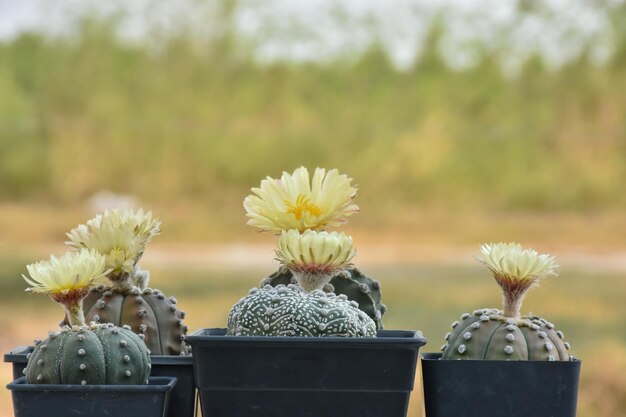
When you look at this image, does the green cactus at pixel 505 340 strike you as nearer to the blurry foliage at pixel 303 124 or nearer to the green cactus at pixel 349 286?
the green cactus at pixel 349 286

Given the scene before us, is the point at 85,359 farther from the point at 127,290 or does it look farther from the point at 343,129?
the point at 343,129

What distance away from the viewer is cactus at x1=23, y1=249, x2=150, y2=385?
75 cm

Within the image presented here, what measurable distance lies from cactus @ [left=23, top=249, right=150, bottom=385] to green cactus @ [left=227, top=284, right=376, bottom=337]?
90 mm

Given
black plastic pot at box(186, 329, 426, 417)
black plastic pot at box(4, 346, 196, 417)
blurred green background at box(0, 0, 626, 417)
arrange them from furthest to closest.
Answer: blurred green background at box(0, 0, 626, 417)
black plastic pot at box(4, 346, 196, 417)
black plastic pot at box(186, 329, 426, 417)

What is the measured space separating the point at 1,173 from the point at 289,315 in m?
8.24

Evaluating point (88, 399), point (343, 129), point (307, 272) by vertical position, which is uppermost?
point (343, 129)

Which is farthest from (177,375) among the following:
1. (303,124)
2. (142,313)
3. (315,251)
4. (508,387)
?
(303,124)

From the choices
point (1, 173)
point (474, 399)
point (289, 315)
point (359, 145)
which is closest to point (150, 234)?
point (289, 315)

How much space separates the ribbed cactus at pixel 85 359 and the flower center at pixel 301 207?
0.61 ft

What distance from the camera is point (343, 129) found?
27.1ft

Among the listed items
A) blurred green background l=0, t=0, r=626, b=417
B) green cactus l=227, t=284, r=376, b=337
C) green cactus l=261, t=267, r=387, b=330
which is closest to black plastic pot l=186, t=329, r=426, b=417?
green cactus l=227, t=284, r=376, b=337

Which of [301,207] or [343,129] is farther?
[343,129]

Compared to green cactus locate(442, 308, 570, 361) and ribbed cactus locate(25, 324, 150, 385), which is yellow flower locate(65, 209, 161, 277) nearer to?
ribbed cactus locate(25, 324, 150, 385)

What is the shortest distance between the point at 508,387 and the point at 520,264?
0.35ft
